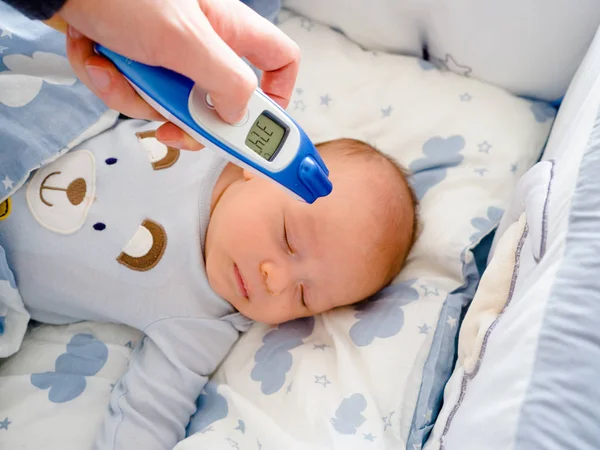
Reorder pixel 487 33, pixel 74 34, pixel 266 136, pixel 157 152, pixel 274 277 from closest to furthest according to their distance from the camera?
1. pixel 74 34
2. pixel 266 136
3. pixel 274 277
4. pixel 157 152
5. pixel 487 33

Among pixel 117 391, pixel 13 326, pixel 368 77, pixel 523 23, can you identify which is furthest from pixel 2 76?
pixel 523 23

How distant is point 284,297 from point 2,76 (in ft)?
2.01

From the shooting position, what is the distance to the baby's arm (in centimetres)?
98

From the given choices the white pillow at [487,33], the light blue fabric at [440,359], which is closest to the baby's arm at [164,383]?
the light blue fabric at [440,359]

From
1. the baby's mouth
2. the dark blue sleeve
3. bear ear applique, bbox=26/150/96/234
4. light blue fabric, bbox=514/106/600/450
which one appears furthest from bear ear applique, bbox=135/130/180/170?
light blue fabric, bbox=514/106/600/450

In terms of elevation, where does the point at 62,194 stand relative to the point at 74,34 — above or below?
below

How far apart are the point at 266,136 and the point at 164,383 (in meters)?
0.53

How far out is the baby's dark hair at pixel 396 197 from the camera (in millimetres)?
1110

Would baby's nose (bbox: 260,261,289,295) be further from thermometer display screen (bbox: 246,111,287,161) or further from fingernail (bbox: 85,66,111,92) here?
fingernail (bbox: 85,66,111,92)

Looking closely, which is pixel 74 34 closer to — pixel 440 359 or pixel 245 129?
pixel 245 129

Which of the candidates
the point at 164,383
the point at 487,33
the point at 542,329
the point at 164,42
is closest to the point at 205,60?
the point at 164,42

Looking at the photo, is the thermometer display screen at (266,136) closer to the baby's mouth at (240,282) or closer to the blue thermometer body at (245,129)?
the blue thermometer body at (245,129)

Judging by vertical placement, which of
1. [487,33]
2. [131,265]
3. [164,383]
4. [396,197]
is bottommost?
[164,383]

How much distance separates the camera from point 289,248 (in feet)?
3.42
